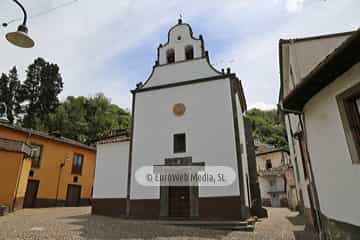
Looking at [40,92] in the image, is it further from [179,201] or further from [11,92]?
[179,201]

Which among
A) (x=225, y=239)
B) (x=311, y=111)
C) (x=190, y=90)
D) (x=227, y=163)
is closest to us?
(x=311, y=111)

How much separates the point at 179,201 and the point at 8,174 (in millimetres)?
11206

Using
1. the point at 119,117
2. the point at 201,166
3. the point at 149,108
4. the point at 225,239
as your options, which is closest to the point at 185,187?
the point at 201,166

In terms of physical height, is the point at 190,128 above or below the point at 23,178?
above

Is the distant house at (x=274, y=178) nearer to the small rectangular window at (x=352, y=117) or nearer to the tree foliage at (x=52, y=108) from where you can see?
the tree foliage at (x=52, y=108)

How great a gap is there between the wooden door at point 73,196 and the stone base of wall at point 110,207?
32.8 ft

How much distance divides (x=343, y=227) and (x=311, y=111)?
264 cm

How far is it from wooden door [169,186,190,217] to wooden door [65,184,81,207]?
46.1 ft

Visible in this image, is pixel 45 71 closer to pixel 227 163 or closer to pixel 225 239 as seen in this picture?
pixel 227 163

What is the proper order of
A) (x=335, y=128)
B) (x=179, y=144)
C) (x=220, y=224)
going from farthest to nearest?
(x=179, y=144)
(x=220, y=224)
(x=335, y=128)

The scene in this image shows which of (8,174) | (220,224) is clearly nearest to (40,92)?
(8,174)

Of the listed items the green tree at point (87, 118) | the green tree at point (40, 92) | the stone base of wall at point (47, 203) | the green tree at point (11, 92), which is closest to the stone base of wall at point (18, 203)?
the stone base of wall at point (47, 203)

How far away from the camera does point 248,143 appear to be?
16.7 metres

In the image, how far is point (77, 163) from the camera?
73.9 feet
